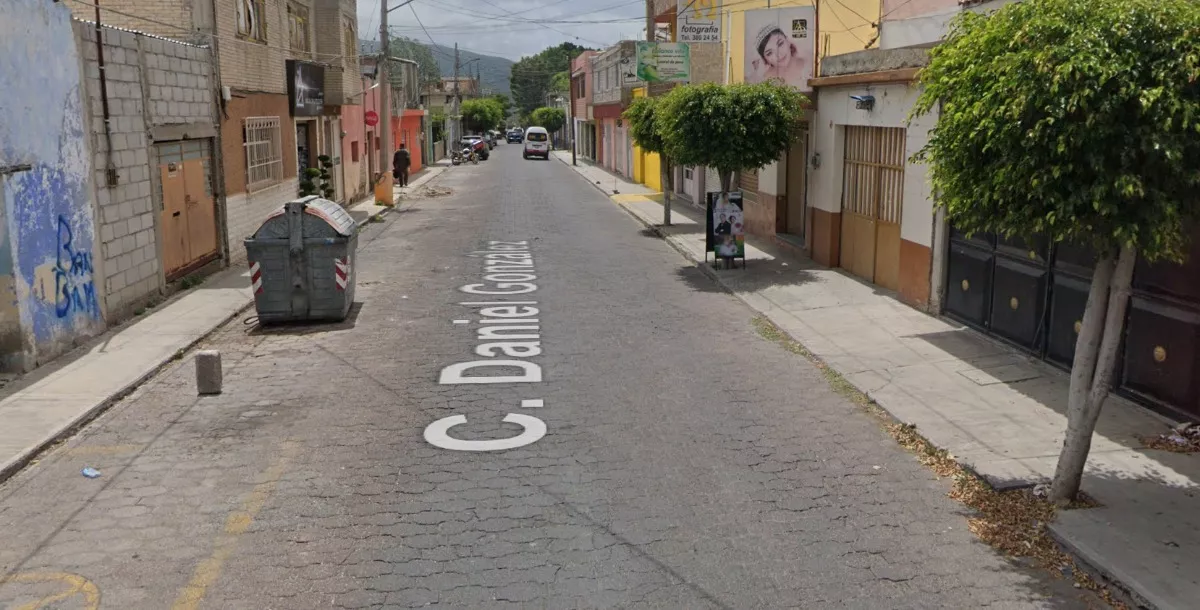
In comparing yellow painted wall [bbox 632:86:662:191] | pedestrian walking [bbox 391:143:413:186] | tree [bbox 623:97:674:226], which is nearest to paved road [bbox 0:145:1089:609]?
tree [bbox 623:97:674:226]

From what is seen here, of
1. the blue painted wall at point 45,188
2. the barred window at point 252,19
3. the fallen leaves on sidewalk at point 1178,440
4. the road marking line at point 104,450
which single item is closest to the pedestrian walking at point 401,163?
the barred window at point 252,19

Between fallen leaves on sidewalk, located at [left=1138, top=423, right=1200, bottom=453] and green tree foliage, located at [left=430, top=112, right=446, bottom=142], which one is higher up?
green tree foliage, located at [left=430, top=112, right=446, bottom=142]

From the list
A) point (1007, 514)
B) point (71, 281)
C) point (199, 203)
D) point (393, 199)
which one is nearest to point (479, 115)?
point (393, 199)

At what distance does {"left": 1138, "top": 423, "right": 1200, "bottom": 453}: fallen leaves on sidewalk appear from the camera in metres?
7.38

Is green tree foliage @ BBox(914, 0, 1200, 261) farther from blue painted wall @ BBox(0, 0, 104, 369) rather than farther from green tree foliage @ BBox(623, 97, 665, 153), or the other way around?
green tree foliage @ BBox(623, 97, 665, 153)

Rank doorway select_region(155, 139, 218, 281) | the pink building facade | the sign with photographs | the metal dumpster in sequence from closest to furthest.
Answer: the metal dumpster < doorway select_region(155, 139, 218, 281) < the sign with photographs < the pink building facade

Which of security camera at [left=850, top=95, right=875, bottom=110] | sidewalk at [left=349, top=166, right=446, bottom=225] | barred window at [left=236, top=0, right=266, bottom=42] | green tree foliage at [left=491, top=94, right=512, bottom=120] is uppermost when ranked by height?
green tree foliage at [left=491, top=94, right=512, bottom=120]

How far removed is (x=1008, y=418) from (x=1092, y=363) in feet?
7.51

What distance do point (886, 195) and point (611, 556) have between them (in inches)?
394

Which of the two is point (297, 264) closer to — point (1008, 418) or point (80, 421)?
point (80, 421)

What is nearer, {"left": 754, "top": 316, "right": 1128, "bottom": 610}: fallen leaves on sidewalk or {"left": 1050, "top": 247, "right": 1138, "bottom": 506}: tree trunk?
{"left": 754, "top": 316, "right": 1128, "bottom": 610}: fallen leaves on sidewalk

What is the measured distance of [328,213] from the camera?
12.9 meters

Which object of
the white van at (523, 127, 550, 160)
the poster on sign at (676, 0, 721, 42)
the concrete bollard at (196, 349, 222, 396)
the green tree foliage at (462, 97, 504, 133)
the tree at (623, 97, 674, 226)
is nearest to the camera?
the concrete bollard at (196, 349, 222, 396)

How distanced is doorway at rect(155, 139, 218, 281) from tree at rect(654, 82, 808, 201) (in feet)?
26.8
